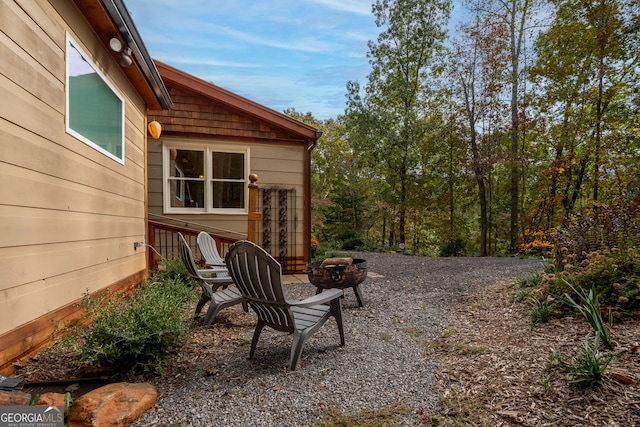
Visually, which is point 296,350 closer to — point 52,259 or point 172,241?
point 52,259

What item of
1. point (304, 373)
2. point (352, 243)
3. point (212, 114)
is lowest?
point (304, 373)

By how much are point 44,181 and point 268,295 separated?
1807mm

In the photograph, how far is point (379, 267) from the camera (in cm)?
736

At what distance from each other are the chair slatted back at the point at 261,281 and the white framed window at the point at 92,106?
1818mm

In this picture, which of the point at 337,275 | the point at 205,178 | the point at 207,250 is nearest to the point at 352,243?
the point at 205,178

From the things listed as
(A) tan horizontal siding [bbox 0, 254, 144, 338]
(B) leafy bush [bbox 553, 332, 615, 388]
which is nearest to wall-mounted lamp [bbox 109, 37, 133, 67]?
(A) tan horizontal siding [bbox 0, 254, 144, 338]

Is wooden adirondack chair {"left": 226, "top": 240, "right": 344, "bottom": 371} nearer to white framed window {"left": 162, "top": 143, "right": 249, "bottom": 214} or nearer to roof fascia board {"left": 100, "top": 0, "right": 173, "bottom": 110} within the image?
roof fascia board {"left": 100, "top": 0, "right": 173, "bottom": 110}

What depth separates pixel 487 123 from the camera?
36.3ft

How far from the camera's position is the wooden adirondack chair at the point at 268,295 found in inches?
93.1

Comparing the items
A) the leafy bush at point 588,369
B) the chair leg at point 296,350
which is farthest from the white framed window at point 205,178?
the leafy bush at point 588,369

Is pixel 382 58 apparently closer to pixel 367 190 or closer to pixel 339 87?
pixel 339 87

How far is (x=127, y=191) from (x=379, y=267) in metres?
4.89

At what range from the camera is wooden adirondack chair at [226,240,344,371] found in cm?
237

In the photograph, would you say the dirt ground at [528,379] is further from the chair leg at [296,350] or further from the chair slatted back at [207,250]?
the chair slatted back at [207,250]
